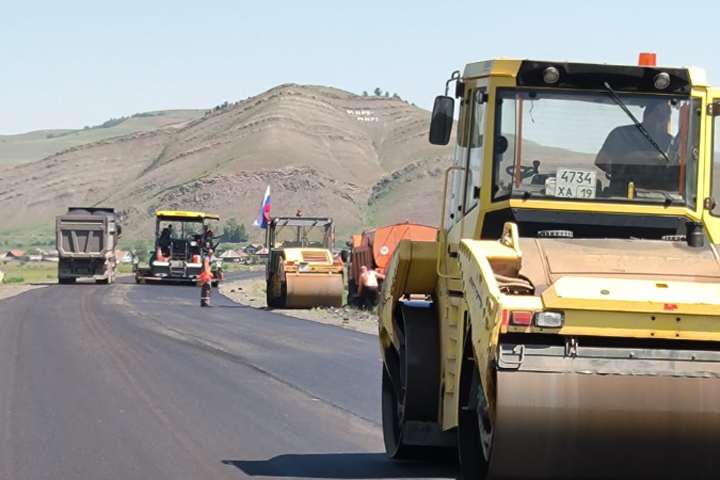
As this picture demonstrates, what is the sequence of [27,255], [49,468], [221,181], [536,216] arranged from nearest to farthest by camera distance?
1. [536,216]
2. [49,468]
3. [27,255]
4. [221,181]

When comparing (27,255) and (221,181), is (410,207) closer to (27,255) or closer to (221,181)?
(221,181)

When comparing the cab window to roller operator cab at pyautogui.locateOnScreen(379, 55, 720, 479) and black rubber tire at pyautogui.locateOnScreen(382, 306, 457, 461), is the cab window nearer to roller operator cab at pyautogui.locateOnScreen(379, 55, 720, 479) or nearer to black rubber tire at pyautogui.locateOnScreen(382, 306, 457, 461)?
roller operator cab at pyautogui.locateOnScreen(379, 55, 720, 479)

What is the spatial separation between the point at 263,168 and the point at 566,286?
13608cm

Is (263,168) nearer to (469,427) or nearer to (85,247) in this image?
(85,247)


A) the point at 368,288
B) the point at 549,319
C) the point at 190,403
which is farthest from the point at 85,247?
the point at 549,319

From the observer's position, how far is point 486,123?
26.9ft

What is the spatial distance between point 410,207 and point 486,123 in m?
124

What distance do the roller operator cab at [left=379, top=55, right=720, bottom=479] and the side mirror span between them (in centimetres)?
2

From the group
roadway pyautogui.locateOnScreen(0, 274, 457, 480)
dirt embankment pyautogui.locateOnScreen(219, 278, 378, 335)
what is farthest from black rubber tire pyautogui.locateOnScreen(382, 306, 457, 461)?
dirt embankment pyautogui.locateOnScreen(219, 278, 378, 335)

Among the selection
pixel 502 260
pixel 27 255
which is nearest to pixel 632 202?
pixel 502 260

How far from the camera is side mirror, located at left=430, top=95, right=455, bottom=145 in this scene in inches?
326

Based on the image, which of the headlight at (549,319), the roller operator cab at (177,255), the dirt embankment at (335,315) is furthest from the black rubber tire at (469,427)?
the roller operator cab at (177,255)

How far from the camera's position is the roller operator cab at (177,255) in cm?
4753

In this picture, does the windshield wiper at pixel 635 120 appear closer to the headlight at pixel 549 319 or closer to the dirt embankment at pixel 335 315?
the headlight at pixel 549 319
